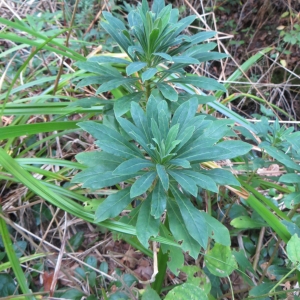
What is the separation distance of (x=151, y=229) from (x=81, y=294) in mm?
566

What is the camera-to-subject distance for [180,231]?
38.1 inches

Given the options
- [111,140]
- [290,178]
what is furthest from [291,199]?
[111,140]

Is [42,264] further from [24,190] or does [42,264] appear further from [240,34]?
[240,34]

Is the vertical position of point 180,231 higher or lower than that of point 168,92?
lower

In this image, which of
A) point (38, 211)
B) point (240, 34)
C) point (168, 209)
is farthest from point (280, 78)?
point (38, 211)

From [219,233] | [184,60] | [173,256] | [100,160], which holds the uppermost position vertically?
[184,60]

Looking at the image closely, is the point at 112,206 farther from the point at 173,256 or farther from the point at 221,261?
the point at 221,261

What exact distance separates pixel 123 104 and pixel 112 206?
384 millimetres

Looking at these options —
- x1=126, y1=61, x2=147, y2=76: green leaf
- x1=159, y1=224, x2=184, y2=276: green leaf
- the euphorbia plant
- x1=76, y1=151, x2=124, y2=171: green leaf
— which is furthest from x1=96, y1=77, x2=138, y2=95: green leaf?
x1=159, y1=224, x2=184, y2=276: green leaf

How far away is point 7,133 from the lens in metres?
1.12

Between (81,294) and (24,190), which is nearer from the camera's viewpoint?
(81,294)

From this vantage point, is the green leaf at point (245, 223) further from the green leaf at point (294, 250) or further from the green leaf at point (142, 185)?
the green leaf at point (142, 185)

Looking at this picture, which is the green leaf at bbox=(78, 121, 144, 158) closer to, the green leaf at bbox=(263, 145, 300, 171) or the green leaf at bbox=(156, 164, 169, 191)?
the green leaf at bbox=(156, 164, 169, 191)

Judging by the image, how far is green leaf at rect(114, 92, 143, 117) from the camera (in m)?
1.06
